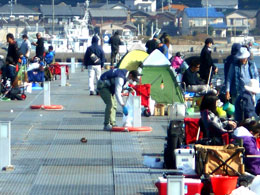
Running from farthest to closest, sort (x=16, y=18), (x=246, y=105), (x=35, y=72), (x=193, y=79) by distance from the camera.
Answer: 1. (x=16, y=18)
2. (x=35, y=72)
3. (x=193, y=79)
4. (x=246, y=105)

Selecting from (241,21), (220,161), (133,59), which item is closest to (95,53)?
(133,59)

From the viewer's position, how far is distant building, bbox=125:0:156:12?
6220 inches

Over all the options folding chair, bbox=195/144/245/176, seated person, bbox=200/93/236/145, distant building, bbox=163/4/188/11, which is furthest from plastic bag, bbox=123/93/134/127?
distant building, bbox=163/4/188/11

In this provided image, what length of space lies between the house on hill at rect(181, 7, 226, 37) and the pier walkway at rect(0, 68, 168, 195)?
115m

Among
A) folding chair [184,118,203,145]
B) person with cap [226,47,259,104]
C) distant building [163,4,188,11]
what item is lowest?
folding chair [184,118,203,145]

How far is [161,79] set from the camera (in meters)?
21.0

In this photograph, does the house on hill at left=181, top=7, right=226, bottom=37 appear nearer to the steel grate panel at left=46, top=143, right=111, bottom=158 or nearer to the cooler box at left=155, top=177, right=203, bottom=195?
the steel grate panel at left=46, top=143, right=111, bottom=158

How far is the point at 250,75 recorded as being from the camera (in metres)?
16.5

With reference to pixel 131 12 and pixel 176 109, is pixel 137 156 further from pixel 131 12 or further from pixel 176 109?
pixel 131 12

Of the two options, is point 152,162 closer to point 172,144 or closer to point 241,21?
point 172,144

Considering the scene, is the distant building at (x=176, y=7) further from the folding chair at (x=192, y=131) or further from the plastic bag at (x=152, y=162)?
the plastic bag at (x=152, y=162)

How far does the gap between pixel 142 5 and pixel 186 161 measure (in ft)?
491

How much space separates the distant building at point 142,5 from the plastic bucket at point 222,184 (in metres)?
147

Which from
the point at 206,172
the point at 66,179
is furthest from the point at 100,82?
the point at 206,172
